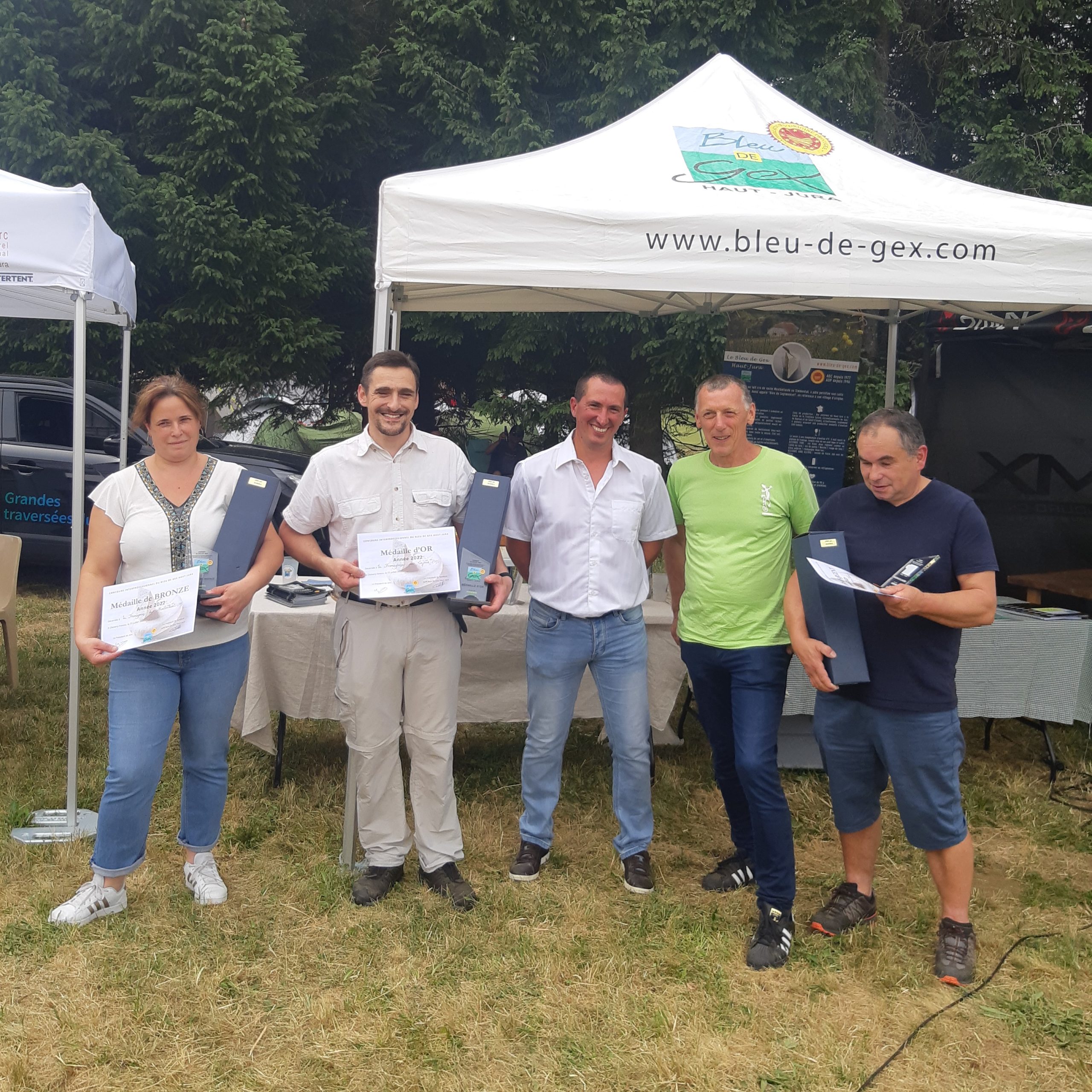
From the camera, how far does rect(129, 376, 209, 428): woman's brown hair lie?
3.01 meters

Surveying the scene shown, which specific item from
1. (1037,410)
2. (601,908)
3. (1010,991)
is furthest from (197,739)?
(1037,410)

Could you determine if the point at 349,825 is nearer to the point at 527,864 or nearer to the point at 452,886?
the point at 452,886

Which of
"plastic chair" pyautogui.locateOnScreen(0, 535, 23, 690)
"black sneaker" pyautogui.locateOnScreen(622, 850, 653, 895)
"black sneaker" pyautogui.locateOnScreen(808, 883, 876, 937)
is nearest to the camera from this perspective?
"black sneaker" pyautogui.locateOnScreen(808, 883, 876, 937)

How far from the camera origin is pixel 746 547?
3.12 meters

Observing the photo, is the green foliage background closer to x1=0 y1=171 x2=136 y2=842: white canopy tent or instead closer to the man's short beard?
x1=0 y1=171 x2=136 y2=842: white canopy tent

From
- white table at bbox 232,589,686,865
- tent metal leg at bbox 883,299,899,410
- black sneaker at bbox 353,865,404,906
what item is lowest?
black sneaker at bbox 353,865,404,906

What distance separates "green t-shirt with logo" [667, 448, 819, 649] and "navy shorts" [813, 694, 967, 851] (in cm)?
30

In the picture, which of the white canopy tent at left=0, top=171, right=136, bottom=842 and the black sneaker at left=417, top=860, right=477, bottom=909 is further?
the white canopy tent at left=0, top=171, right=136, bottom=842

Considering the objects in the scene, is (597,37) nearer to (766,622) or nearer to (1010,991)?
(766,622)

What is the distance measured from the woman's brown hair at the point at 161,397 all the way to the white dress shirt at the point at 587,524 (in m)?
1.00

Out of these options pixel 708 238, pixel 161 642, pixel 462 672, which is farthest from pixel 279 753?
pixel 708 238

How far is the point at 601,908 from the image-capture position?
3.40m

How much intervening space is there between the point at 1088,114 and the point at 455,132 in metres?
6.58

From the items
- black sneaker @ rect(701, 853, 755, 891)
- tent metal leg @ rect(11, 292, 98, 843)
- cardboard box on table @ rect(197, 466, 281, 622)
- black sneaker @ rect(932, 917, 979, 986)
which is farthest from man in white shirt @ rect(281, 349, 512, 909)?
black sneaker @ rect(932, 917, 979, 986)
